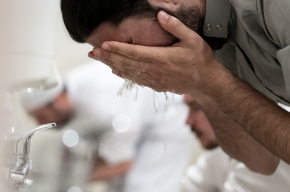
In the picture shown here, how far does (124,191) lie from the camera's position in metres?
0.99

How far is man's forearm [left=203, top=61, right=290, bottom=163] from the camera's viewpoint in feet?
1.86

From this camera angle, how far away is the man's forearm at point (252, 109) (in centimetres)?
57

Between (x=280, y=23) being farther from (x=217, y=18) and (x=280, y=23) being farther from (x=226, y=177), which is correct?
(x=226, y=177)

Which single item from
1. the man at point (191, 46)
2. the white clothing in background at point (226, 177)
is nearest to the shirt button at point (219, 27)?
the man at point (191, 46)

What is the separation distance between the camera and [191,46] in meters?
0.64

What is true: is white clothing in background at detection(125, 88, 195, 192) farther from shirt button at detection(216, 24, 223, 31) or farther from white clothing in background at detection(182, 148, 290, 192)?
shirt button at detection(216, 24, 223, 31)

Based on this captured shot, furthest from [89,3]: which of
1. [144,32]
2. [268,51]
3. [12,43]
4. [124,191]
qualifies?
[124,191]

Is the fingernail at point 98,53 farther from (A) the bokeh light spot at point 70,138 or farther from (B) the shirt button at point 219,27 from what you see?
(A) the bokeh light spot at point 70,138

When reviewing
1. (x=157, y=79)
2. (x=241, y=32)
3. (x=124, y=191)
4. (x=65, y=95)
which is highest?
(x=241, y=32)

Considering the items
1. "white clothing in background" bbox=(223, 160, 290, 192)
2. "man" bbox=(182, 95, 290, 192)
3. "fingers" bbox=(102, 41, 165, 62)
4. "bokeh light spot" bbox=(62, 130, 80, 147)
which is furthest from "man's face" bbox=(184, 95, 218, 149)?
"fingers" bbox=(102, 41, 165, 62)

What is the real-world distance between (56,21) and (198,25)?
363 mm

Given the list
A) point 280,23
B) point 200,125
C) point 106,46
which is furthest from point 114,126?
point 280,23

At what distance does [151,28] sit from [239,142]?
1.51ft

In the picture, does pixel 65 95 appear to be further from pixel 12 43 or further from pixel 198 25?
pixel 198 25
